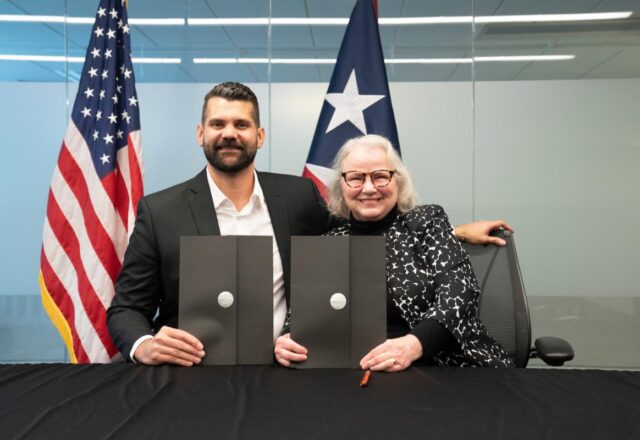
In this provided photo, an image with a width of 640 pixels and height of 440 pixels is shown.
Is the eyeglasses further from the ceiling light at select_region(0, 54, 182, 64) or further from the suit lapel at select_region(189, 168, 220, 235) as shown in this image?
the ceiling light at select_region(0, 54, 182, 64)

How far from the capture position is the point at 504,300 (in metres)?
1.75

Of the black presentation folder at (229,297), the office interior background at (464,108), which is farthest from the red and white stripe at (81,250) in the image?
the black presentation folder at (229,297)

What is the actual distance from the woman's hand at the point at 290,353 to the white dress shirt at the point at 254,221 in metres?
0.46

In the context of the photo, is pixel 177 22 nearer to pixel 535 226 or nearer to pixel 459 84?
pixel 459 84

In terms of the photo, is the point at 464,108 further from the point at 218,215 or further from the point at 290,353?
the point at 290,353

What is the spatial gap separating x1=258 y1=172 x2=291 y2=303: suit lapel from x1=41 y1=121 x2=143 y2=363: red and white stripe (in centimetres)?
99

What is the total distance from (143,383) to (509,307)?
130 cm

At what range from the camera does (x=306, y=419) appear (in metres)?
0.83

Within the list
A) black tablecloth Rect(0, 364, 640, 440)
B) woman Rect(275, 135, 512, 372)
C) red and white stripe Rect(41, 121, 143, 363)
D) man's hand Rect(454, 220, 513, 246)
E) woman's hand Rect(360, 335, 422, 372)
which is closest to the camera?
black tablecloth Rect(0, 364, 640, 440)

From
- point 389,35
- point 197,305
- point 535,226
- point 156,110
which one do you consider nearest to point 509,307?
point 197,305

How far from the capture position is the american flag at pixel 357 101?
2.69 meters

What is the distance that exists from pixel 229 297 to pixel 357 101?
183cm

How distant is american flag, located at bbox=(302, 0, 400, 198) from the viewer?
Answer: 269 cm

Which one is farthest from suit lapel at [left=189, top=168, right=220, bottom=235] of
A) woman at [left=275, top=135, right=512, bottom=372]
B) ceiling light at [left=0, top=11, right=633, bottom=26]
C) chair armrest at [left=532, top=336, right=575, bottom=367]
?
ceiling light at [left=0, top=11, right=633, bottom=26]
